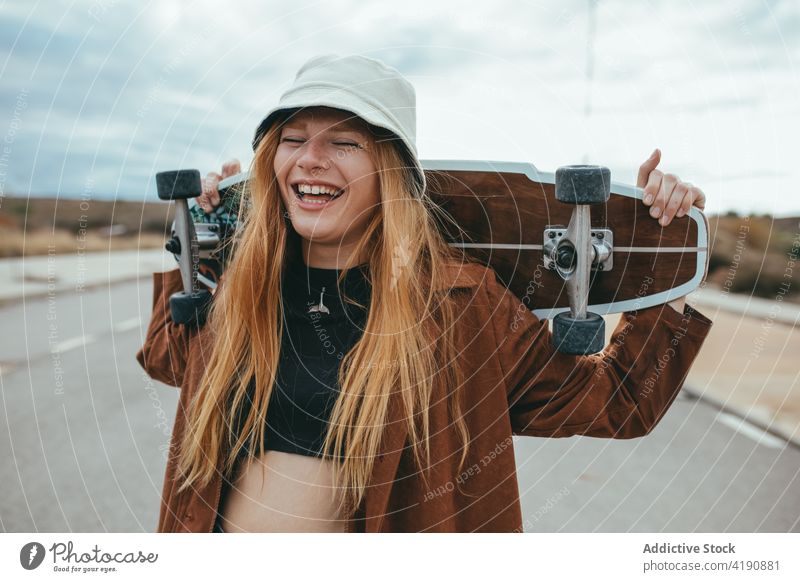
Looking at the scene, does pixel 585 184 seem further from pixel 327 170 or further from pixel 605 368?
pixel 327 170

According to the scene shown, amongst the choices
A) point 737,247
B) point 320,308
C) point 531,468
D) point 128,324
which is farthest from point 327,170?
point 128,324

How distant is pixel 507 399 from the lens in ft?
4.15

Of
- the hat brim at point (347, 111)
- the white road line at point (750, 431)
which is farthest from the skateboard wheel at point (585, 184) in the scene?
the white road line at point (750, 431)

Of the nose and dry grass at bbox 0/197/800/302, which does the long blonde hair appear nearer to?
the nose

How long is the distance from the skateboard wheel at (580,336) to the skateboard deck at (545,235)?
0.56ft

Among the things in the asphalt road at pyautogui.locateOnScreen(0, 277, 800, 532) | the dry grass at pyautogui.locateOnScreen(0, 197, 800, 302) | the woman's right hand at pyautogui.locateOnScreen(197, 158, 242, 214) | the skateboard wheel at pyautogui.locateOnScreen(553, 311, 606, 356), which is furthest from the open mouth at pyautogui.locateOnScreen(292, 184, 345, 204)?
the dry grass at pyautogui.locateOnScreen(0, 197, 800, 302)

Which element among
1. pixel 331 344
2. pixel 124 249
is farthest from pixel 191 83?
pixel 124 249

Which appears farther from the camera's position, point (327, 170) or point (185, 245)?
point (185, 245)

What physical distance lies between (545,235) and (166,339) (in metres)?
0.84

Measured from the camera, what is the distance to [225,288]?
148cm

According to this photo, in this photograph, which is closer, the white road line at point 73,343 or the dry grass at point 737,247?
the white road line at point 73,343

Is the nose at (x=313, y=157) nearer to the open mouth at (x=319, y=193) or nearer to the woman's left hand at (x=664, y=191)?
the open mouth at (x=319, y=193)

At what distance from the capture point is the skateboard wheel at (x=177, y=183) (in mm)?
1394

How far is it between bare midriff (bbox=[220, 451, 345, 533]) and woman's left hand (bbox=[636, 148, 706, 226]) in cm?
78
